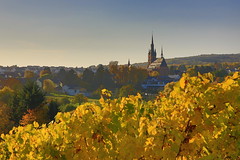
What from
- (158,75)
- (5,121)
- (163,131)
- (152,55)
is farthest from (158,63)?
(163,131)

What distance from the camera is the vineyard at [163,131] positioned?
5672mm

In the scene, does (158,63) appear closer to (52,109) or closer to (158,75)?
(158,75)

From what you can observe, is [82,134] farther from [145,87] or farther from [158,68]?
[158,68]

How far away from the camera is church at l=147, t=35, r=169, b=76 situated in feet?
524

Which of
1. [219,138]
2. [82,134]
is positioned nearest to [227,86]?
[219,138]

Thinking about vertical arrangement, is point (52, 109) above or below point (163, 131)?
below

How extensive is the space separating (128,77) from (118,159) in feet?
360

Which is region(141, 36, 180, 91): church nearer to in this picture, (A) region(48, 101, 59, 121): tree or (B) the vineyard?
(A) region(48, 101, 59, 121): tree

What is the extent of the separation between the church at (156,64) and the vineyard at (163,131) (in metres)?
151

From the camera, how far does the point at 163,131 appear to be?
5570mm

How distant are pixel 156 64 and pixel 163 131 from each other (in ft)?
535

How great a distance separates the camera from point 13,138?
26.4 feet

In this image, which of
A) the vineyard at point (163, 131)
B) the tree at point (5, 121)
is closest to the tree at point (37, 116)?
the tree at point (5, 121)

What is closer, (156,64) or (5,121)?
(5,121)
